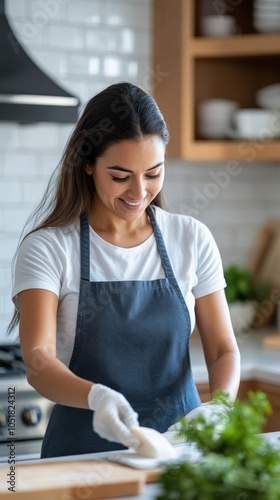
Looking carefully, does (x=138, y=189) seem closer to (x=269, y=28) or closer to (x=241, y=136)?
(x=241, y=136)

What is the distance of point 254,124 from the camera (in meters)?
3.81

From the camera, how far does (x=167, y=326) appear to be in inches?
93.7

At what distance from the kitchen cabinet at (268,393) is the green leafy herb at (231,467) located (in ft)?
5.78

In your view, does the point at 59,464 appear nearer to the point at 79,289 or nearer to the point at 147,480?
the point at 147,480

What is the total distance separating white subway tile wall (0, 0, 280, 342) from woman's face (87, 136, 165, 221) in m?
1.42

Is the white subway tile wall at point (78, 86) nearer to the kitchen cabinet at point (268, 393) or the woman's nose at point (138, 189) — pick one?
the kitchen cabinet at point (268, 393)

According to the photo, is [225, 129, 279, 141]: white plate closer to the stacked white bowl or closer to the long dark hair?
the stacked white bowl

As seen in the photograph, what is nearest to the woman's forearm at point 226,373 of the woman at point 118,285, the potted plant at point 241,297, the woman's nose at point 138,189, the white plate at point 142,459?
the woman at point 118,285

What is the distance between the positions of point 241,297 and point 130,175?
1944 mm

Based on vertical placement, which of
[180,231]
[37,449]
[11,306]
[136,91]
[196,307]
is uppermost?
[136,91]

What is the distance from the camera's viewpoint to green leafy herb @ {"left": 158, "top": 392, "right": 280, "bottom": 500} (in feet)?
4.24

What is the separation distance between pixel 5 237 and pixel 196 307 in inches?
54.8

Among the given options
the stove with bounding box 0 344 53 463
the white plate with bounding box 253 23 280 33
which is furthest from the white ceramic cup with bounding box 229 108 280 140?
the stove with bounding box 0 344 53 463

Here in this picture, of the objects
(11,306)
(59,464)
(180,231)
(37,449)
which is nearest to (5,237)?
(11,306)
